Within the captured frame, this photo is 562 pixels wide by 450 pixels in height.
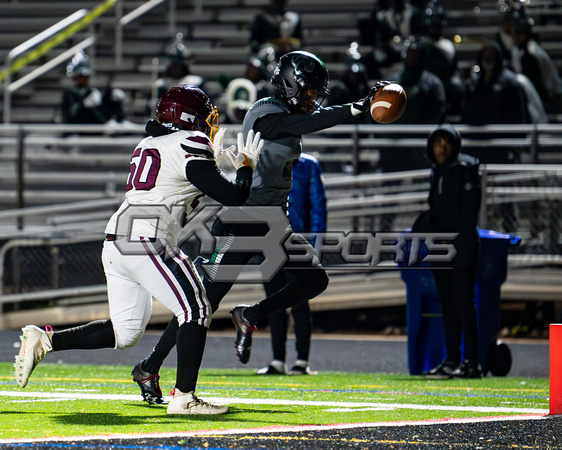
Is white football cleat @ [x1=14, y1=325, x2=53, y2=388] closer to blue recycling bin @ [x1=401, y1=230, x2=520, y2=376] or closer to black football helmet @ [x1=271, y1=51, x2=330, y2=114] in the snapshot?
black football helmet @ [x1=271, y1=51, x2=330, y2=114]

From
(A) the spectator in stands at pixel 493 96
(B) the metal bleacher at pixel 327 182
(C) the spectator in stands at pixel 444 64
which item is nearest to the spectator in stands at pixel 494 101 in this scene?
(A) the spectator in stands at pixel 493 96

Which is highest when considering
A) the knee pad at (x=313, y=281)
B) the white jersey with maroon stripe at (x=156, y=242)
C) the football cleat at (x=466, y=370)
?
the white jersey with maroon stripe at (x=156, y=242)

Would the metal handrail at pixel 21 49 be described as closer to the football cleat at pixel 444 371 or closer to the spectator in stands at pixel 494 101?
the spectator in stands at pixel 494 101

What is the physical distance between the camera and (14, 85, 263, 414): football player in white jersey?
16.6 ft

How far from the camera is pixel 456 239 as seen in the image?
7871 millimetres

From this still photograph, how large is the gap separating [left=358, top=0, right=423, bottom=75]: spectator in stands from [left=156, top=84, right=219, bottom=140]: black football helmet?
892 centimetres

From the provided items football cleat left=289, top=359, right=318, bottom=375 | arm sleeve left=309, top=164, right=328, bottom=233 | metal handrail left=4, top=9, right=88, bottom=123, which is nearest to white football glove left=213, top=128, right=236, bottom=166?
arm sleeve left=309, top=164, right=328, bottom=233

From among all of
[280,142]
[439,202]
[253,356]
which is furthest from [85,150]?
[280,142]

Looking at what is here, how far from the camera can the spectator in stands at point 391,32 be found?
46.3 feet

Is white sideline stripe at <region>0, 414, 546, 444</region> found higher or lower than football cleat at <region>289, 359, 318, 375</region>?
higher

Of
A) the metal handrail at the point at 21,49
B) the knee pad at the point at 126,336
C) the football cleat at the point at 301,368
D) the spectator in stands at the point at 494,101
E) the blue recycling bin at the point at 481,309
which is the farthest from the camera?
the metal handrail at the point at 21,49

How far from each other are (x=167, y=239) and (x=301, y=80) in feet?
4.96

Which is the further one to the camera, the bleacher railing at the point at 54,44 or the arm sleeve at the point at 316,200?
the bleacher railing at the point at 54,44

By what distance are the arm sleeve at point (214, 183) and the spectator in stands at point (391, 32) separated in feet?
30.2
